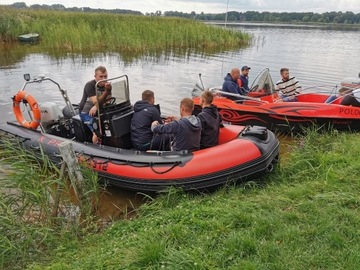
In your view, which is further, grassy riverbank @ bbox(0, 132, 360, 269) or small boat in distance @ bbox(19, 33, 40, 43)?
small boat in distance @ bbox(19, 33, 40, 43)

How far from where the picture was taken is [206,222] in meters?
3.38

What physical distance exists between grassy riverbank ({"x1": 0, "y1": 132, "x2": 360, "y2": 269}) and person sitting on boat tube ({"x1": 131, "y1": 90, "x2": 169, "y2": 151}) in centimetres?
98

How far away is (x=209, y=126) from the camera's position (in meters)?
4.98

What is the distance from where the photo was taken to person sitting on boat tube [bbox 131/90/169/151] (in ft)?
16.6

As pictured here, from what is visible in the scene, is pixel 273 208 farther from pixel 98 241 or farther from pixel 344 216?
pixel 98 241

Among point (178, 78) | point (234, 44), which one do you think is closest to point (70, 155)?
point (178, 78)

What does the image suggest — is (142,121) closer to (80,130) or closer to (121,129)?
(121,129)

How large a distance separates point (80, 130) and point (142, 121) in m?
1.09

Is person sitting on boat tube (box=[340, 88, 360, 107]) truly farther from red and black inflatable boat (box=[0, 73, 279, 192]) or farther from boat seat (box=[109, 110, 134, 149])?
boat seat (box=[109, 110, 134, 149])

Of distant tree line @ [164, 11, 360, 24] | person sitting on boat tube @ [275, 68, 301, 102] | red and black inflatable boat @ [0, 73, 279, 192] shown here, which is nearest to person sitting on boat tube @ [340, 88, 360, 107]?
person sitting on boat tube @ [275, 68, 301, 102]

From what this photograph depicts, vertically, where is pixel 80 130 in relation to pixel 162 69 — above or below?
above

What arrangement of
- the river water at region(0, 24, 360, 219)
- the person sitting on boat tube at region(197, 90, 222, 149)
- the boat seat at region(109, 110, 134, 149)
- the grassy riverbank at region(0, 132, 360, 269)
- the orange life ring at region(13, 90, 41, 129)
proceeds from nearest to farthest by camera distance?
the grassy riverbank at region(0, 132, 360, 269) → the person sitting on boat tube at region(197, 90, 222, 149) → the boat seat at region(109, 110, 134, 149) → the orange life ring at region(13, 90, 41, 129) → the river water at region(0, 24, 360, 219)

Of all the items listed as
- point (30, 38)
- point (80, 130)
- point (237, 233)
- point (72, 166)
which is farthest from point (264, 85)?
point (30, 38)

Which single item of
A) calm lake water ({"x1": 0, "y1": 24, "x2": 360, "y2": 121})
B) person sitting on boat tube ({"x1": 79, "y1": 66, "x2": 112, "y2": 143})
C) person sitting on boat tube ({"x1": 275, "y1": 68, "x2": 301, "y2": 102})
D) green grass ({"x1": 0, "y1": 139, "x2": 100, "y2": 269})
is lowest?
calm lake water ({"x1": 0, "y1": 24, "x2": 360, "y2": 121})
